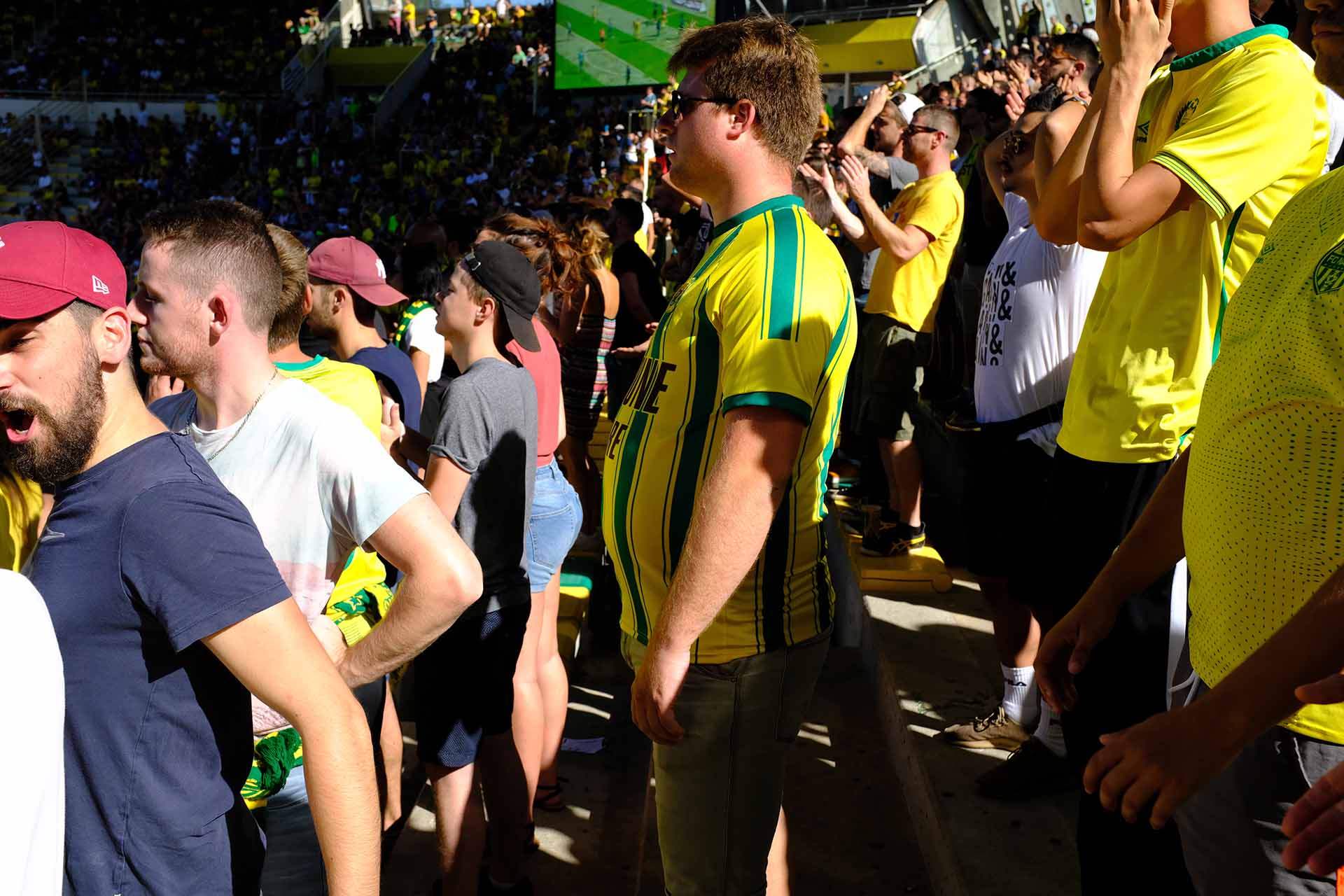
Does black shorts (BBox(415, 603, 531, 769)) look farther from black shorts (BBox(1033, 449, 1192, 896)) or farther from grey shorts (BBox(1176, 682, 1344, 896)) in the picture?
grey shorts (BBox(1176, 682, 1344, 896))

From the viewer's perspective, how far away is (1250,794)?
134 centimetres

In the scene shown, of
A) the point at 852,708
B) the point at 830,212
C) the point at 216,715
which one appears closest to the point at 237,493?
the point at 216,715

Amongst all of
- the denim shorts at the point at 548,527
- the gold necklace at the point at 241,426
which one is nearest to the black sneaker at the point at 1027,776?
the denim shorts at the point at 548,527

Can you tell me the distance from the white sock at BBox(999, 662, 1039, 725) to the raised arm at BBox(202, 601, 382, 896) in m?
2.25

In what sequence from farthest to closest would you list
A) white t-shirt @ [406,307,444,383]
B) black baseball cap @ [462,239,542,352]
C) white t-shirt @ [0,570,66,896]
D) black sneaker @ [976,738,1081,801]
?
white t-shirt @ [406,307,444,383] → black baseball cap @ [462,239,542,352] → black sneaker @ [976,738,1081,801] → white t-shirt @ [0,570,66,896]

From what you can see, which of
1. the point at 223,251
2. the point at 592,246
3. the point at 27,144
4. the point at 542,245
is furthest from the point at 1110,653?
the point at 27,144

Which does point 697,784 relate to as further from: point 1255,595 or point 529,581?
point 529,581

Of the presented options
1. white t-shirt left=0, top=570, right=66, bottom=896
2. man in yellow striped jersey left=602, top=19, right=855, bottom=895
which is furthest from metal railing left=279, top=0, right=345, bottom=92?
white t-shirt left=0, top=570, right=66, bottom=896

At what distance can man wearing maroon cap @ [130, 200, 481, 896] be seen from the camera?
1.98 metres

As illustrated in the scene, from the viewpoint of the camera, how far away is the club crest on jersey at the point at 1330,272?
48.5 inches

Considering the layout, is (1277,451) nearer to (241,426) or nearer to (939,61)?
(241,426)

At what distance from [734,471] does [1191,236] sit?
100 centimetres

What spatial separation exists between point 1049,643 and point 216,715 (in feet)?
4.37

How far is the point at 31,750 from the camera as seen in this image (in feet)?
3.38
